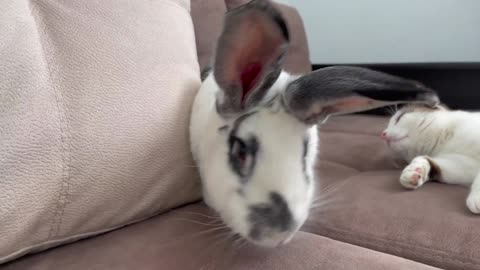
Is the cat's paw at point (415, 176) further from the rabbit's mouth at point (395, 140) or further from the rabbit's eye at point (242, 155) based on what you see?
the rabbit's eye at point (242, 155)

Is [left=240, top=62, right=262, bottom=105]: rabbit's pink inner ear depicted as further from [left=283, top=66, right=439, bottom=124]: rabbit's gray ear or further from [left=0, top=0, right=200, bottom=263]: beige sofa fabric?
[left=0, top=0, right=200, bottom=263]: beige sofa fabric

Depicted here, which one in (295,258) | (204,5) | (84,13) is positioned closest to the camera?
(295,258)

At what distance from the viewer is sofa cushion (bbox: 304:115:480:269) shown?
77cm

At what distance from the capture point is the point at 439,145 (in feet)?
4.10

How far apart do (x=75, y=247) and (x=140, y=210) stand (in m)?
0.13

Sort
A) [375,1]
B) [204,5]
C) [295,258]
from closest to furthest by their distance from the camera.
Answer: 1. [295,258]
2. [204,5]
3. [375,1]

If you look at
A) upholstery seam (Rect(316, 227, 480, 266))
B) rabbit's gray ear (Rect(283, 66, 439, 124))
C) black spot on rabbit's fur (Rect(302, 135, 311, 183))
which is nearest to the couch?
upholstery seam (Rect(316, 227, 480, 266))

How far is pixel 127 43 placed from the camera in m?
0.89

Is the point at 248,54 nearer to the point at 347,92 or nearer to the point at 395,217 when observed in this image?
the point at 347,92

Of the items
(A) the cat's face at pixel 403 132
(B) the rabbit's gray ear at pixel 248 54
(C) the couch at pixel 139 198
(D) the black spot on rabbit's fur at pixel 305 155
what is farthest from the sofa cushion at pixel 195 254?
A: (A) the cat's face at pixel 403 132

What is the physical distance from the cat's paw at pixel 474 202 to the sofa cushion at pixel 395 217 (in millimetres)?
11

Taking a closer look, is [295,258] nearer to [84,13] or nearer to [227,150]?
[227,150]

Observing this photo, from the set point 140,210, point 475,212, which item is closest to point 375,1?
point 475,212

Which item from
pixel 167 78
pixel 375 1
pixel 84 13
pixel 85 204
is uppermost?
pixel 84 13
